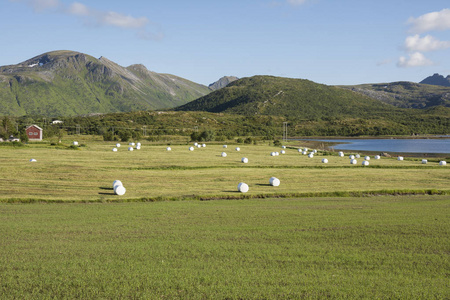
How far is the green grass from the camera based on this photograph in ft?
34.2

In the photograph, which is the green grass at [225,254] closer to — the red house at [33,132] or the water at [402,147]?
the water at [402,147]

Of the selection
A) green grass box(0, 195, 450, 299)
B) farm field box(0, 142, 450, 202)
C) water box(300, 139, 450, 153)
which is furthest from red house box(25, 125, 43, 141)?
green grass box(0, 195, 450, 299)

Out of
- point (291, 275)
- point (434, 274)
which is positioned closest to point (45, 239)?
point (291, 275)

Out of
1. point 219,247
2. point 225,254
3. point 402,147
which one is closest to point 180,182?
point 219,247

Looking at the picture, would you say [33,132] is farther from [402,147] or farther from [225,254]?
[225,254]

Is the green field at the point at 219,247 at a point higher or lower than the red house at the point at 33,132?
lower

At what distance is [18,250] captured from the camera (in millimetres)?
13812

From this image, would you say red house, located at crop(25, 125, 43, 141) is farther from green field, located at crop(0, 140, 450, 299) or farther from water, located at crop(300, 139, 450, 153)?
green field, located at crop(0, 140, 450, 299)

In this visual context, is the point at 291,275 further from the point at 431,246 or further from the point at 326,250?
the point at 431,246

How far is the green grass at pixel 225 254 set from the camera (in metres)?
10.4

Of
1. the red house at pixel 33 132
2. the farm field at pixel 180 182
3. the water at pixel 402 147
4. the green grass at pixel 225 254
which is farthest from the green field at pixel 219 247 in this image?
the red house at pixel 33 132

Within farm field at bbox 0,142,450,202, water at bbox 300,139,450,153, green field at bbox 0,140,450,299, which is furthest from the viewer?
water at bbox 300,139,450,153

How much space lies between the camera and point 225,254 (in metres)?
13.5

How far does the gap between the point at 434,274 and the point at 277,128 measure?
18917 cm
